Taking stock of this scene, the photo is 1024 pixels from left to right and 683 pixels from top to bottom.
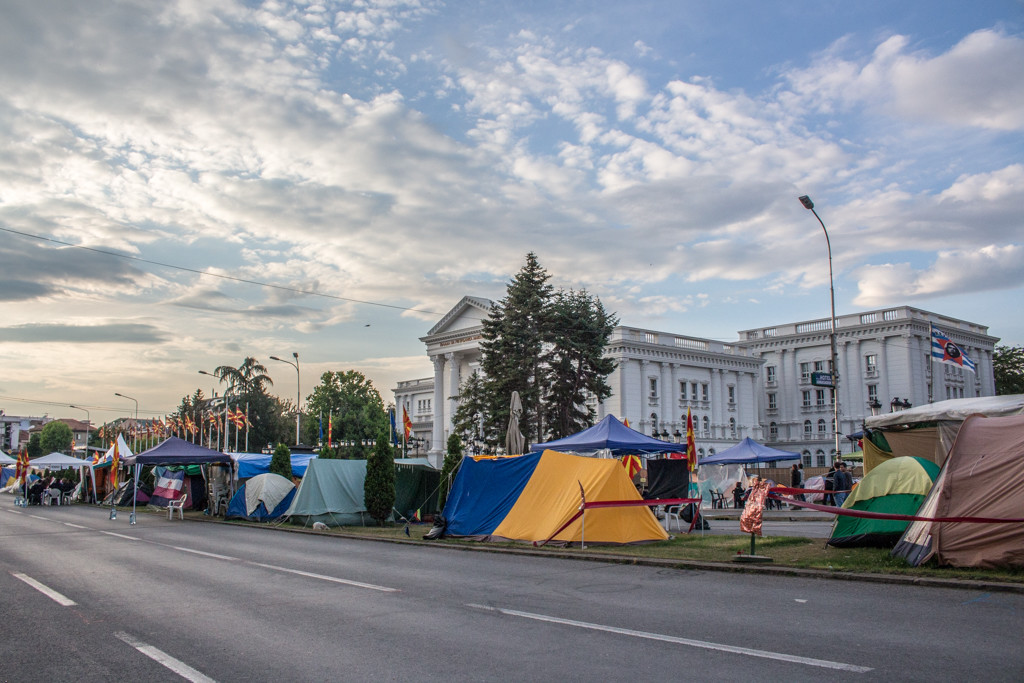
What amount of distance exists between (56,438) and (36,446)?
10.2m

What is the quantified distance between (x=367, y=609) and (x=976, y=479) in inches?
331

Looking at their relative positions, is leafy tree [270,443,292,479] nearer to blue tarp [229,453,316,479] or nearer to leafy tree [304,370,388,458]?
blue tarp [229,453,316,479]

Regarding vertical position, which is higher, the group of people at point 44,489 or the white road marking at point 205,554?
the white road marking at point 205,554

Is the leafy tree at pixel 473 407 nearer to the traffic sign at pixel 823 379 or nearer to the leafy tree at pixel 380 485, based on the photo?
the traffic sign at pixel 823 379

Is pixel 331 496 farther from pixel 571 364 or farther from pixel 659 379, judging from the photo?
pixel 659 379

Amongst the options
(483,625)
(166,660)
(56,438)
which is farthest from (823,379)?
(56,438)

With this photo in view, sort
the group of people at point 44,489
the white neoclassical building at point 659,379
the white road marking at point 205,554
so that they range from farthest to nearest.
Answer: the white neoclassical building at point 659,379, the group of people at point 44,489, the white road marking at point 205,554

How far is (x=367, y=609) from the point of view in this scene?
9.11 metres

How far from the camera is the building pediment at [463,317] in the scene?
7550 centimetres

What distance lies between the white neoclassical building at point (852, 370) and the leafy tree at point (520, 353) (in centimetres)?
3123

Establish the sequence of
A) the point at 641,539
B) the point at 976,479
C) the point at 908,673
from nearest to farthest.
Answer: the point at 908,673, the point at 976,479, the point at 641,539

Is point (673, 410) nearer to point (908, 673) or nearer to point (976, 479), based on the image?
point (976, 479)

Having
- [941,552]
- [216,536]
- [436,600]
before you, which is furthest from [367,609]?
[216,536]

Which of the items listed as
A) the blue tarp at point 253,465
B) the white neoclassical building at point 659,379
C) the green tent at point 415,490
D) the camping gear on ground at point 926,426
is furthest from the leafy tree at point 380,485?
the white neoclassical building at point 659,379
